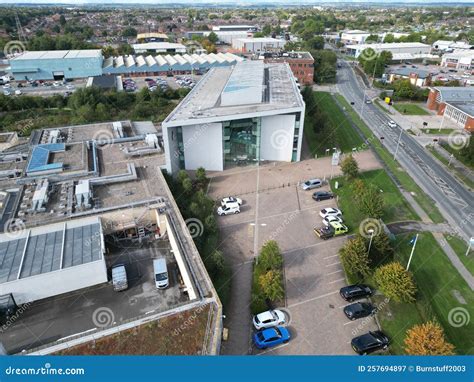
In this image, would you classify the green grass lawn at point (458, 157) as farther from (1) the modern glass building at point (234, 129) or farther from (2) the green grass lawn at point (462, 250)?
(1) the modern glass building at point (234, 129)

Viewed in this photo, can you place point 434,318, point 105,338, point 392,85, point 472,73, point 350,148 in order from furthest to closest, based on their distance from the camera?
point 472,73 → point 392,85 → point 350,148 → point 434,318 → point 105,338

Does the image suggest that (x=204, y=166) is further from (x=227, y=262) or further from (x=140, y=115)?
(x=140, y=115)

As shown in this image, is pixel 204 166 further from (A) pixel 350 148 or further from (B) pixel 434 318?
(B) pixel 434 318

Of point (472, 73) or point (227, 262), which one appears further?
point (472, 73)

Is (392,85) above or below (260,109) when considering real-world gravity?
below

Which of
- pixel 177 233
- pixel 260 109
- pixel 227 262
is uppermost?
pixel 260 109

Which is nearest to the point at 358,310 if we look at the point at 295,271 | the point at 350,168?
the point at 295,271

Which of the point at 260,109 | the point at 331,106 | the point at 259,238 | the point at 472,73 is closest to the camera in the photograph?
the point at 259,238

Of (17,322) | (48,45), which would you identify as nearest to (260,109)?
(17,322)

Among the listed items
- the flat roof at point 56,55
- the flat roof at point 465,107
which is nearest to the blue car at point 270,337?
the flat roof at point 465,107
